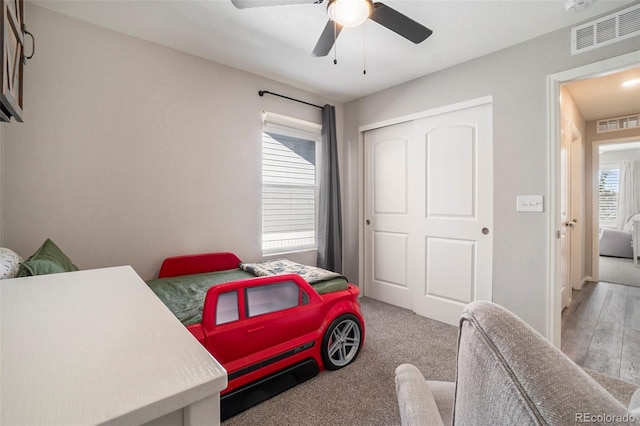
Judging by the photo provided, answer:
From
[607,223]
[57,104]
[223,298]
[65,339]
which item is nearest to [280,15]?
[57,104]

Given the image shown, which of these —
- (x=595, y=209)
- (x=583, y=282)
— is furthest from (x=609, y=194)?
(x=583, y=282)

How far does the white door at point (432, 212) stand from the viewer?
2518 millimetres

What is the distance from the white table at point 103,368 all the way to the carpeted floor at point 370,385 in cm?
118

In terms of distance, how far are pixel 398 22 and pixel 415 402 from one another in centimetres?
188

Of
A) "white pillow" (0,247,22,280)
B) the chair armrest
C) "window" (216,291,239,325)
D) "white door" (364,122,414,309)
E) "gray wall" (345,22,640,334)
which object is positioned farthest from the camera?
"white door" (364,122,414,309)

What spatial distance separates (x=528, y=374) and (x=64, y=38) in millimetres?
2962

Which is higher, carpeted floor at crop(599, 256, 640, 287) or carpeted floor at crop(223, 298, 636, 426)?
carpeted floor at crop(599, 256, 640, 287)

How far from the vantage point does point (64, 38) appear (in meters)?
1.92

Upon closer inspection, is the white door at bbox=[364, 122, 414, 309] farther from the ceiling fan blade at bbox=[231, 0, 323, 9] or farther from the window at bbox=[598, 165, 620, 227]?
the window at bbox=[598, 165, 620, 227]

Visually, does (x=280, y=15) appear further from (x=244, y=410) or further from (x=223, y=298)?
(x=244, y=410)

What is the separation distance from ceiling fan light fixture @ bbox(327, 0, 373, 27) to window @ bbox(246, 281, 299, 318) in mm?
1607

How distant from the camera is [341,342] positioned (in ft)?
6.59

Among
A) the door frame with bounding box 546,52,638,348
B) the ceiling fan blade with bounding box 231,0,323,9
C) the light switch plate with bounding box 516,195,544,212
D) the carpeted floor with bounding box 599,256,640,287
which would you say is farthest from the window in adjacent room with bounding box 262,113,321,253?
the carpeted floor with bounding box 599,256,640,287

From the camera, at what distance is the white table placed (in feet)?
1.20
